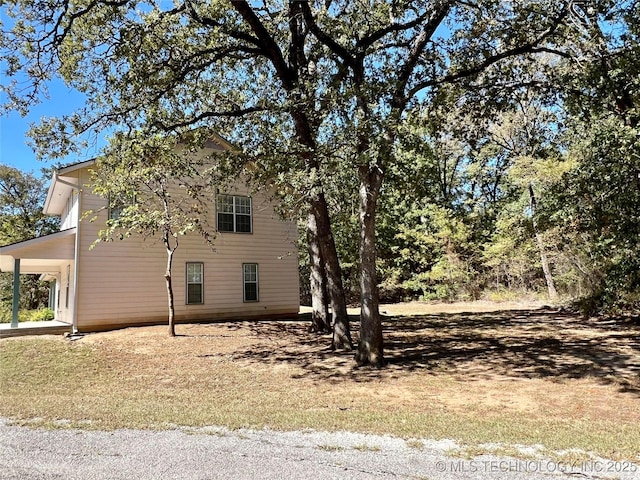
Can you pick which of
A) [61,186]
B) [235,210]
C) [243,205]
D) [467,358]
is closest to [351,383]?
[467,358]

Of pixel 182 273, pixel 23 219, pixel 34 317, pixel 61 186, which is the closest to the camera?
pixel 182 273

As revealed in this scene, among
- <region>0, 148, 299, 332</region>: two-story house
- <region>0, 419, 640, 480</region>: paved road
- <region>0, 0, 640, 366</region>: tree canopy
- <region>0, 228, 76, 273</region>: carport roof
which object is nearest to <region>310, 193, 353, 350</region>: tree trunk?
<region>0, 0, 640, 366</region>: tree canopy

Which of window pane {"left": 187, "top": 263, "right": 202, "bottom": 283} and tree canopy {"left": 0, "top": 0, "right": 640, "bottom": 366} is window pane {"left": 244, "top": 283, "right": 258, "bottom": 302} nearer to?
window pane {"left": 187, "top": 263, "right": 202, "bottom": 283}

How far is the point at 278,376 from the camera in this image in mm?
7820

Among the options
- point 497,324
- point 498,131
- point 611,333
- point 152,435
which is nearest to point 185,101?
point 152,435

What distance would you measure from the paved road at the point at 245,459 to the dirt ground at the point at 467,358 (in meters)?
1.74

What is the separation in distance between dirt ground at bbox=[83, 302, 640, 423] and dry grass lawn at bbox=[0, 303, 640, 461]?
0.03 metres

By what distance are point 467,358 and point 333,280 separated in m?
3.19

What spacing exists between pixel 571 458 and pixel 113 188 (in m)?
8.77

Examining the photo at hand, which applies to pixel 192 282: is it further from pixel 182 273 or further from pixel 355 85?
pixel 355 85

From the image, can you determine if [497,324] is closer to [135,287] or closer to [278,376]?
[278,376]

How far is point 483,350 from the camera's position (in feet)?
31.4

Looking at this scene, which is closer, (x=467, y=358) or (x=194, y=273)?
(x=467, y=358)

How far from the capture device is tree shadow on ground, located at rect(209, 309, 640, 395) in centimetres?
757
